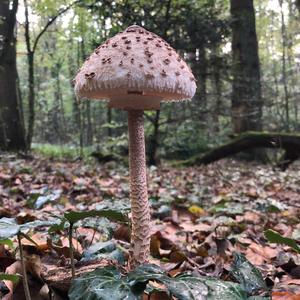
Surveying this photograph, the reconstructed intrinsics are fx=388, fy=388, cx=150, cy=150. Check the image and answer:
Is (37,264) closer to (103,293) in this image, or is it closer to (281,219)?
(103,293)

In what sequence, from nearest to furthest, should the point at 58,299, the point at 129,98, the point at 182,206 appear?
the point at 58,299
the point at 129,98
the point at 182,206

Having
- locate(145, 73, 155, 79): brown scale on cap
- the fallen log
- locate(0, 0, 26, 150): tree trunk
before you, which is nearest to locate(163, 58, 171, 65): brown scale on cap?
locate(145, 73, 155, 79): brown scale on cap

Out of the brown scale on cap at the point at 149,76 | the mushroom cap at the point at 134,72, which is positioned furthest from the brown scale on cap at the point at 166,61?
the brown scale on cap at the point at 149,76

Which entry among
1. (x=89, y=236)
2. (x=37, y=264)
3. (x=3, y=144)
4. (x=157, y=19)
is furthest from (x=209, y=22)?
(x=37, y=264)

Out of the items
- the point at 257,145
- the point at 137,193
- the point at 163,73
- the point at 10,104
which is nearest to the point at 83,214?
the point at 137,193

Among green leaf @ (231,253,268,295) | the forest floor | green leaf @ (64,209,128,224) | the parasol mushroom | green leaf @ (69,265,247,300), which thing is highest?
the parasol mushroom

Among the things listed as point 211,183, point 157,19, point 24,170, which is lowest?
point 211,183

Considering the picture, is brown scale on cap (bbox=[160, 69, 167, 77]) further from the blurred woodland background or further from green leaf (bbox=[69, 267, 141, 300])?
the blurred woodland background
